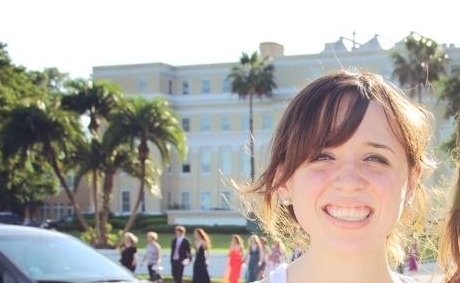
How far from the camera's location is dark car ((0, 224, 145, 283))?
7434mm

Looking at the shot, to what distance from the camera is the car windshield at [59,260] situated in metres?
7.62

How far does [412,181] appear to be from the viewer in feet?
7.77

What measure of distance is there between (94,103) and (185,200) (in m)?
49.0

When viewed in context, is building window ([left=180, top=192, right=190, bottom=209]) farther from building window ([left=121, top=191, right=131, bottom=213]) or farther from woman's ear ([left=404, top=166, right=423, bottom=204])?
woman's ear ([left=404, top=166, right=423, bottom=204])

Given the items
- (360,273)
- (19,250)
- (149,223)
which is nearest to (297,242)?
(360,273)

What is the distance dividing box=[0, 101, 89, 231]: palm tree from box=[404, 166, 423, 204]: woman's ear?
98.5 feet

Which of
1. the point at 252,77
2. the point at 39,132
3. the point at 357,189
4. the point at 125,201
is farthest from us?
the point at 125,201

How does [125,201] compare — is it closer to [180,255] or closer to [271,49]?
[271,49]

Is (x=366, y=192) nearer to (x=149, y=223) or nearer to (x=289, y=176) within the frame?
(x=289, y=176)

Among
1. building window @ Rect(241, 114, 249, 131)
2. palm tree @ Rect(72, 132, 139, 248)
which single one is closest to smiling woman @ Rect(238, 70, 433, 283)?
palm tree @ Rect(72, 132, 139, 248)

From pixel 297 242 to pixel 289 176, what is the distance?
0.48 metres

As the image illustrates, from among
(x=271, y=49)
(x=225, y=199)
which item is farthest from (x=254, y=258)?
(x=271, y=49)

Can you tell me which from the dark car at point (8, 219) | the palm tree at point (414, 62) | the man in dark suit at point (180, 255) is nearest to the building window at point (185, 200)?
the palm tree at point (414, 62)

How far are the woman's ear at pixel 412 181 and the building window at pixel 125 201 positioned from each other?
82898mm
